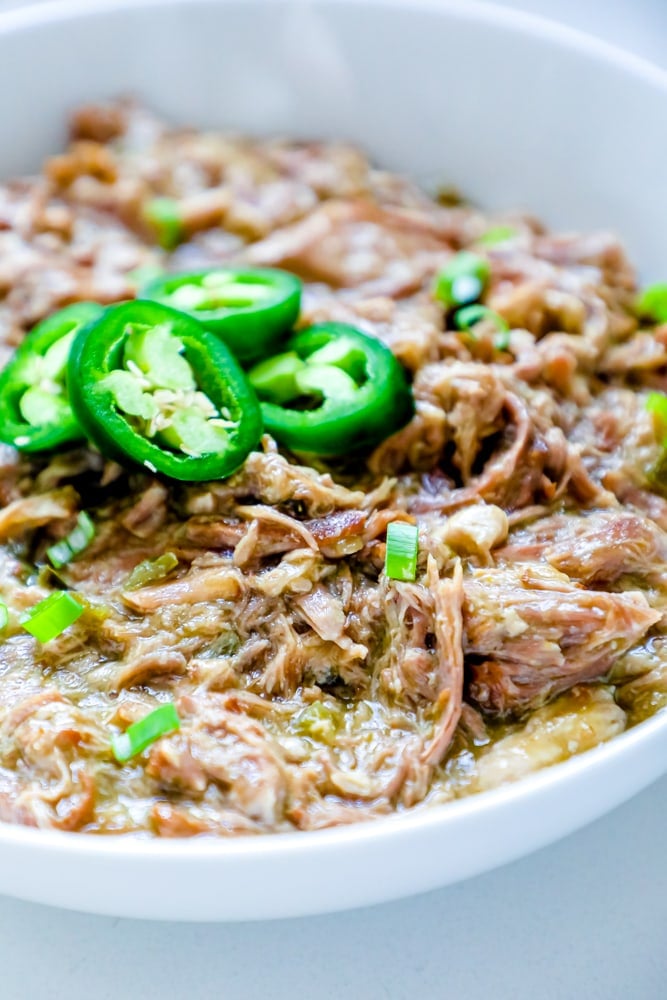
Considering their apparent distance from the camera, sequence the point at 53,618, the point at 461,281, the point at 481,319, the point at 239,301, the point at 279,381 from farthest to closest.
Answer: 1. the point at 461,281
2. the point at 481,319
3. the point at 239,301
4. the point at 279,381
5. the point at 53,618

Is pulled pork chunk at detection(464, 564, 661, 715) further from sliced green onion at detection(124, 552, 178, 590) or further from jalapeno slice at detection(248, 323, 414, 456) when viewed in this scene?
sliced green onion at detection(124, 552, 178, 590)

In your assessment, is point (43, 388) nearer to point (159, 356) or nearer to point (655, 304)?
point (159, 356)

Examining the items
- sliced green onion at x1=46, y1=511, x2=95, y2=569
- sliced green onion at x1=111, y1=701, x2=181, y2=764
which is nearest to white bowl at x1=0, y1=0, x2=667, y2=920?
sliced green onion at x1=46, y1=511, x2=95, y2=569

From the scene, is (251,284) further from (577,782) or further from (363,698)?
(577,782)

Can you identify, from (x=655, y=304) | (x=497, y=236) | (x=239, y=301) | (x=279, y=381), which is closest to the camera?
(x=279, y=381)

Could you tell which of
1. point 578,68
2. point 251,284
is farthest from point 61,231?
point 578,68

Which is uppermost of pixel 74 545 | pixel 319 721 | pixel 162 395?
pixel 162 395

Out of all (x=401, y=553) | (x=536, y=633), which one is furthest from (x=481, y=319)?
(x=536, y=633)
